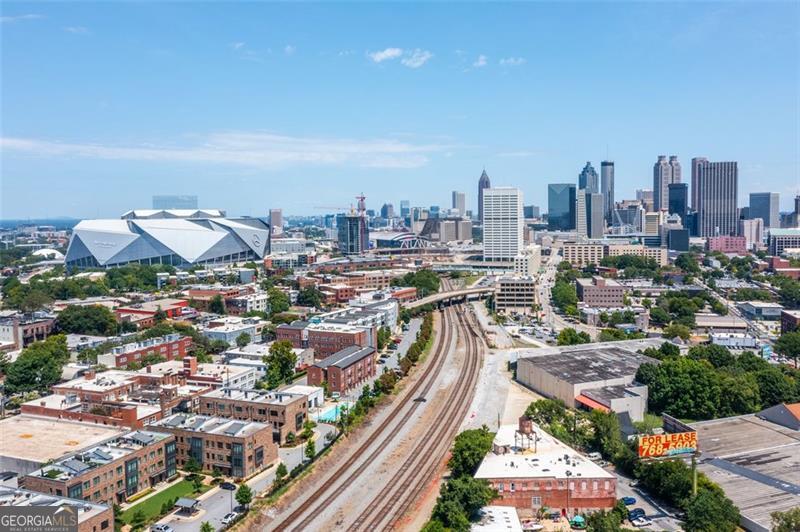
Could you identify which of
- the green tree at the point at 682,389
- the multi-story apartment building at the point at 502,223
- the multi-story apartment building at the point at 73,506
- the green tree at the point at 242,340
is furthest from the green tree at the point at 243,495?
the multi-story apartment building at the point at 502,223

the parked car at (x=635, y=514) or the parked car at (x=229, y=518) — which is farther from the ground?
the parked car at (x=229, y=518)

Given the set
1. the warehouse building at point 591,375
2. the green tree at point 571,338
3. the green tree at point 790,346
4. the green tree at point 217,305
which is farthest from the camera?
the green tree at point 217,305

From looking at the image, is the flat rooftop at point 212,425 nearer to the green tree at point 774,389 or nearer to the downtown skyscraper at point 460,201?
the green tree at point 774,389

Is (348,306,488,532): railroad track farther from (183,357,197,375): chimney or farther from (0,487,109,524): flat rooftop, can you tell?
(183,357,197,375): chimney

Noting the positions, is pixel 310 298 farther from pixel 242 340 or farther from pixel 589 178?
pixel 589 178

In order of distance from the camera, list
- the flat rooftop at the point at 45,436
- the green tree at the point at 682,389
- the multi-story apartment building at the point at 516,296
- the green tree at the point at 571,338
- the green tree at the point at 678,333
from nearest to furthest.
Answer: the flat rooftop at the point at 45,436, the green tree at the point at 682,389, the green tree at the point at 571,338, the green tree at the point at 678,333, the multi-story apartment building at the point at 516,296

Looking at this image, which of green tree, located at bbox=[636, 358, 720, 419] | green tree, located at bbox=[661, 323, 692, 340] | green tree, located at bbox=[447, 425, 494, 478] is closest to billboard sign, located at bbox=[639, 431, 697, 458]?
green tree, located at bbox=[447, 425, 494, 478]
